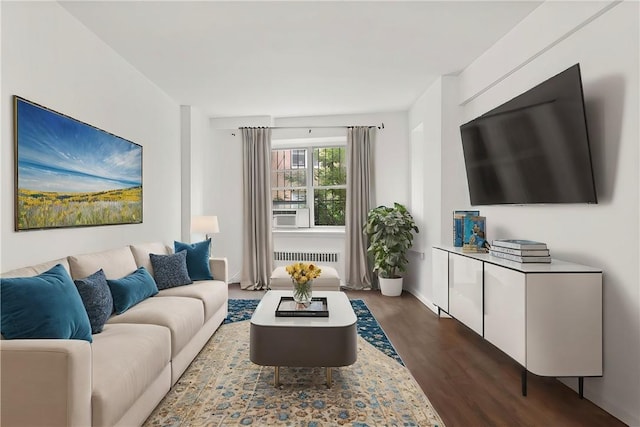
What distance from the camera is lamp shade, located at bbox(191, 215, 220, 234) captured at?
16.0 ft

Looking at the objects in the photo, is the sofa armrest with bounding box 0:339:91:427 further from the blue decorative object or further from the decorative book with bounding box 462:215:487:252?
the decorative book with bounding box 462:215:487:252

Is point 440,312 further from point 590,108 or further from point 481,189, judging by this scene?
point 590,108

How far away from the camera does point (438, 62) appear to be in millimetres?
3795

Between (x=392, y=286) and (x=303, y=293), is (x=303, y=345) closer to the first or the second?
(x=303, y=293)

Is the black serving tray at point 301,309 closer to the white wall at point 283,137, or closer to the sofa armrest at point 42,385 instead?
the sofa armrest at point 42,385

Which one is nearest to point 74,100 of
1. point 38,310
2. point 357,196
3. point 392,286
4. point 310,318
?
point 38,310

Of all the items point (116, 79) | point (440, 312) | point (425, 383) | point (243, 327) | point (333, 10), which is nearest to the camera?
point (425, 383)

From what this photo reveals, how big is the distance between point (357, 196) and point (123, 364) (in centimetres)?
437

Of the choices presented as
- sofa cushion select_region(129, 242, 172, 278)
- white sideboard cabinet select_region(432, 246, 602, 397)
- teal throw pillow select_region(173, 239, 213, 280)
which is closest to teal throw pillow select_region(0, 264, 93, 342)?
sofa cushion select_region(129, 242, 172, 278)

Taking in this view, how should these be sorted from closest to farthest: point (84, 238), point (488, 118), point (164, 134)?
1. point (84, 238)
2. point (488, 118)
3. point (164, 134)

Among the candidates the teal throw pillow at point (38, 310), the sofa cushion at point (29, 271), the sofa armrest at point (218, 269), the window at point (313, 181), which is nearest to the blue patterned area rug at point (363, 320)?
the sofa armrest at point (218, 269)

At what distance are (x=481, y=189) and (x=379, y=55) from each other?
1.63 metres

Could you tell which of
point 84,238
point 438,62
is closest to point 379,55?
point 438,62

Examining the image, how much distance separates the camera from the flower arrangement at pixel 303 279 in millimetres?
2941
